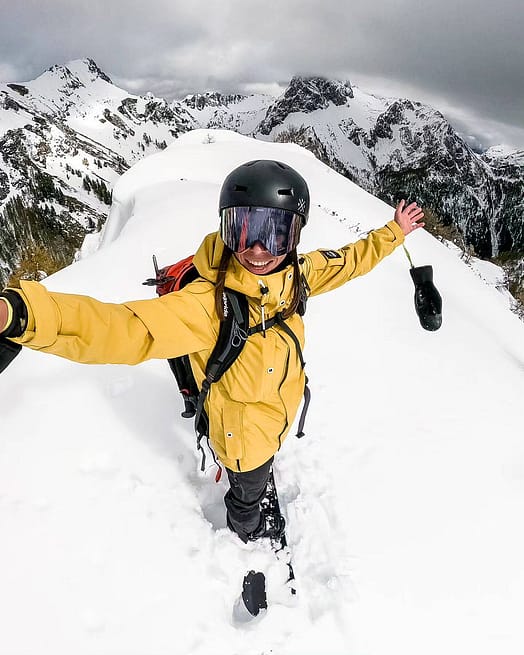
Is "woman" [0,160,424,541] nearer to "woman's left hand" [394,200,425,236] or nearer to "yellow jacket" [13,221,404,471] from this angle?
"yellow jacket" [13,221,404,471]

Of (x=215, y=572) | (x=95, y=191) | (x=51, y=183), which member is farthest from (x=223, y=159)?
(x=95, y=191)

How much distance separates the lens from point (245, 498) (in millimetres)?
3330

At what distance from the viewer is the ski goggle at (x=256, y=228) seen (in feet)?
8.36

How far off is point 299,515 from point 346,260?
7.94 ft

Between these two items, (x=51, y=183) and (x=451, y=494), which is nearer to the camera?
(x=451, y=494)

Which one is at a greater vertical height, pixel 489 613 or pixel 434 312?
pixel 434 312

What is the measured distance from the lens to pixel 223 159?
77.6 feet

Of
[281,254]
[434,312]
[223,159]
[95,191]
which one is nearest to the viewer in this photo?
[281,254]

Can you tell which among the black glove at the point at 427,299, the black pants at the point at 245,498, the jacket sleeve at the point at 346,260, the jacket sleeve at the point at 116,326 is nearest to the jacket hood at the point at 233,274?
the jacket sleeve at the point at 116,326

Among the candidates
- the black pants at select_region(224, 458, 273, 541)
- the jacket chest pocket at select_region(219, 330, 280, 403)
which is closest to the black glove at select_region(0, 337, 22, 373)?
the jacket chest pocket at select_region(219, 330, 280, 403)

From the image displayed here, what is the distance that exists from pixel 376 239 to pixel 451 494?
2.68m

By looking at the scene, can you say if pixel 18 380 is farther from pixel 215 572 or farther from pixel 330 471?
pixel 330 471

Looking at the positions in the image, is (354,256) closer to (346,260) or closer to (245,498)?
(346,260)

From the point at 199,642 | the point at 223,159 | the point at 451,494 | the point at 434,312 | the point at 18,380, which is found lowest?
the point at 199,642
